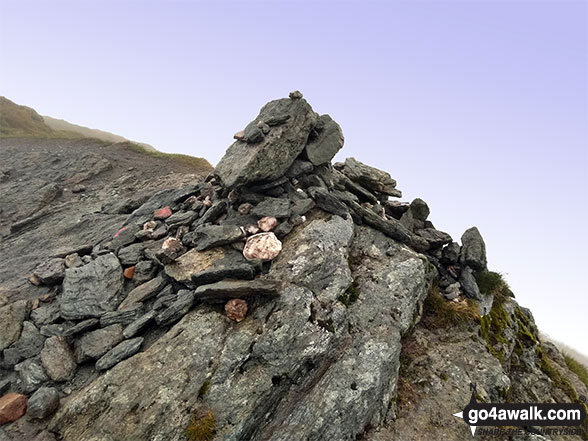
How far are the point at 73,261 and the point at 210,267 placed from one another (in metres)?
7.83

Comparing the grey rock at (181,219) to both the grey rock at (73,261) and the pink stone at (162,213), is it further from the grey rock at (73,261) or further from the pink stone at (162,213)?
the grey rock at (73,261)

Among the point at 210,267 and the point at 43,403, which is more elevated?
the point at 210,267

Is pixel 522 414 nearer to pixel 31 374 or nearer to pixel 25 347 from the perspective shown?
pixel 31 374

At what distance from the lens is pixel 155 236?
1645 centimetres

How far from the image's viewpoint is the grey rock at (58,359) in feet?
36.3

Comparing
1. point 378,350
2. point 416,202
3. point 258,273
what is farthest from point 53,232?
point 416,202

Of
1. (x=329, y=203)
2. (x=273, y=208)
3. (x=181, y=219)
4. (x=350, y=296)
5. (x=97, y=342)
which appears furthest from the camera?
(x=181, y=219)

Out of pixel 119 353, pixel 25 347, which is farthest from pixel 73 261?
pixel 119 353

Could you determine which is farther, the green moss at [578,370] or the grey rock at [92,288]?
the green moss at [578,370]

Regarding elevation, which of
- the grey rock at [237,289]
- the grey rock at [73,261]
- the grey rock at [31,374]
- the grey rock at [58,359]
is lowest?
the grey rock at [31,374]

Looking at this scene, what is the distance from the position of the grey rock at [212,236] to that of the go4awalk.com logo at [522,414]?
10763 mm

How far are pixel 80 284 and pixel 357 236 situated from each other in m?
13.0

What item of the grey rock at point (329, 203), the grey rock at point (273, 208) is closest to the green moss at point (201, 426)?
the grey rock at point (273, 208)

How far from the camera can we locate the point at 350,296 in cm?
1291
